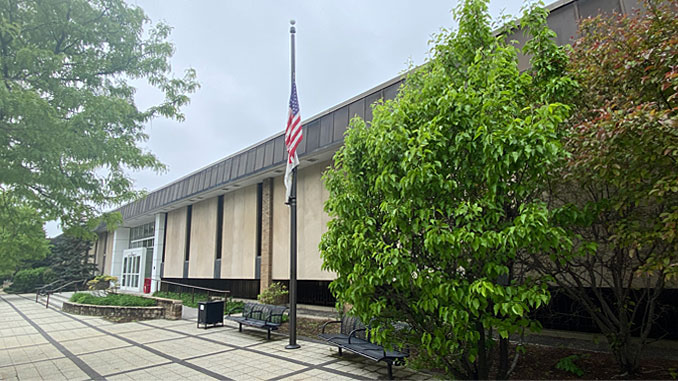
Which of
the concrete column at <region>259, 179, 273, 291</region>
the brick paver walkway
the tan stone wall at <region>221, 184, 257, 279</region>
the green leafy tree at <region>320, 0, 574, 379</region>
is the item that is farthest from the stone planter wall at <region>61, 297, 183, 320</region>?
the green leafy tree at <region>320, 0, 574, 379</region>

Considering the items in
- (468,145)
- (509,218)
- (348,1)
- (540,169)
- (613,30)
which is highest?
(348,1)

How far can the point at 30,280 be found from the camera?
110 feet

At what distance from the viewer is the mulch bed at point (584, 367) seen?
524cm

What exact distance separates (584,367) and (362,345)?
356 cm

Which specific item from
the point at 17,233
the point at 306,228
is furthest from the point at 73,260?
the point at 306,228

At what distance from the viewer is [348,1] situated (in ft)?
27.4

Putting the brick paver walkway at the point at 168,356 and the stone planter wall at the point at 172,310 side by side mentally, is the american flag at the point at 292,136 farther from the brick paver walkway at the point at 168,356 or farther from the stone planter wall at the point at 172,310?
the stone planter wall at the point at 172,310

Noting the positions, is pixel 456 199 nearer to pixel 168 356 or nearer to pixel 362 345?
pixel 362 345

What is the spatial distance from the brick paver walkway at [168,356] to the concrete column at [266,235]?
3483 millimetres

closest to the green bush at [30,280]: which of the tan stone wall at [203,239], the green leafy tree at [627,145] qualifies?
the tan stone wall at [203,239]

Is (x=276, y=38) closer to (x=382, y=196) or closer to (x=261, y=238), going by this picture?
(x=382, y=196)

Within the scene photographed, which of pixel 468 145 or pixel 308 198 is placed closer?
pixel 468 145

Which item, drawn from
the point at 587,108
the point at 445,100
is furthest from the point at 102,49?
the point at 587,108

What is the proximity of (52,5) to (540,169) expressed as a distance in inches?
345
